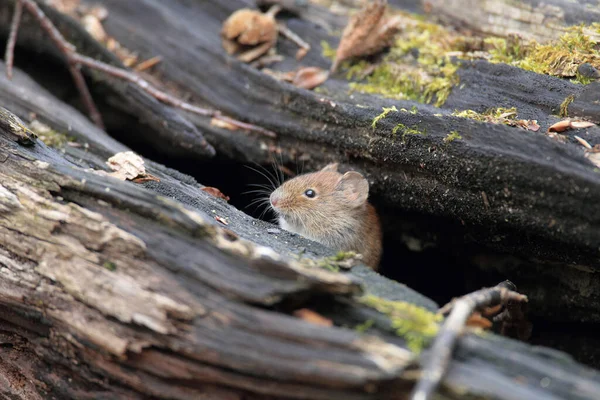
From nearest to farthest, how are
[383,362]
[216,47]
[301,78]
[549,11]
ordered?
[383,362] → [549,11] → [301,78] → [216,47]

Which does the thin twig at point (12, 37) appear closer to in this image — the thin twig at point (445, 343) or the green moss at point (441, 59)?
the green moss at point (441, 59)

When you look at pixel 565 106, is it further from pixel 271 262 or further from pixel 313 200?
pixel 271 262

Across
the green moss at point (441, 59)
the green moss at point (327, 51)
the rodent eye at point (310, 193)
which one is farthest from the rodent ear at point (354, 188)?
the green moss at point (327, 51)

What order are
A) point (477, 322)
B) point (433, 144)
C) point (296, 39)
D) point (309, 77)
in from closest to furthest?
point (477, 322)
point (433, 144)
point (309, 77)
point (296, 39)

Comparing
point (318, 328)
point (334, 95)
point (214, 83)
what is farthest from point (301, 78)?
point (318, 328)

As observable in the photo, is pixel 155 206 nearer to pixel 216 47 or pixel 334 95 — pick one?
pixel 334 95

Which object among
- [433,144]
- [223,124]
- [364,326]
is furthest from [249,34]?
[364,326]
